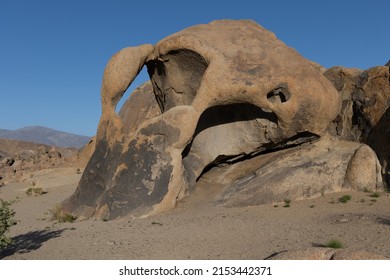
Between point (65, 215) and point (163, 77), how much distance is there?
591 centimetres

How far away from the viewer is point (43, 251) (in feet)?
26.5

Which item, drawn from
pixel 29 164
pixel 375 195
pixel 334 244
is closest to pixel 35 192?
pixel 375 195

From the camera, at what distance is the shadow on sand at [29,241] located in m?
8.18

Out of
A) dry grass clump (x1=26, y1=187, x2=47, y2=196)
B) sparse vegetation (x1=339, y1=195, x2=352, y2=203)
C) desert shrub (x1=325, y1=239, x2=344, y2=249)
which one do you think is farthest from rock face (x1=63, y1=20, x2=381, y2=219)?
dry grass clump (x1=26, y1=187, x2=47, y2=196)

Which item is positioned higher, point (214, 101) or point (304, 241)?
point (214, 101)

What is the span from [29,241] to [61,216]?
2732 mm

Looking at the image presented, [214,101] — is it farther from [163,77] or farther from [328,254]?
[328,254]

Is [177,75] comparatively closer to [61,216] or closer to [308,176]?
[308,176]

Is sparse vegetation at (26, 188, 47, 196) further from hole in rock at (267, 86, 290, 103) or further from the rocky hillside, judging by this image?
hole in rock at (267, 86, 290, 103)

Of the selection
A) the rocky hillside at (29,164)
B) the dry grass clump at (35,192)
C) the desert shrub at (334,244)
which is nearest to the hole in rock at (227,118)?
the desert shrub at (334,244)

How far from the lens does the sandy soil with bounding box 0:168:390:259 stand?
7609 millimetres

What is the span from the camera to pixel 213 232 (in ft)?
30.1

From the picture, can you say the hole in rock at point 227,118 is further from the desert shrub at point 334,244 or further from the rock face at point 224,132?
the desert shrub at point 334,244

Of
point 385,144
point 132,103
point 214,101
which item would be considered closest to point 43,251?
point 214,101
